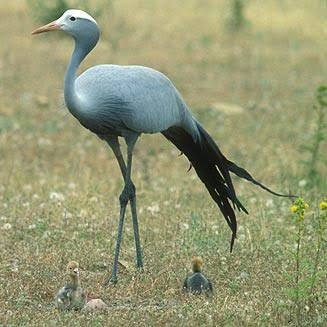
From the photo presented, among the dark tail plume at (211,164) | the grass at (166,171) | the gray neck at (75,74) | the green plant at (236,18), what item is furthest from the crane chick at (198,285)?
the green plant at (236,18)

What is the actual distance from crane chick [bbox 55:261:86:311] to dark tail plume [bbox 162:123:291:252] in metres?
1.71

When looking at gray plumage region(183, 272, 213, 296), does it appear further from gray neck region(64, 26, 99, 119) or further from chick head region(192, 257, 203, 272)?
gray neck region(64, 26, 99, 119)

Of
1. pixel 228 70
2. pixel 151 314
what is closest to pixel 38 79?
pixel 228 70

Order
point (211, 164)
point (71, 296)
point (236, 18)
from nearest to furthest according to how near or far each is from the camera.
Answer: point (71, 296) < point (211, 164) < point (236, 18)

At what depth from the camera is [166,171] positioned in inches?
453

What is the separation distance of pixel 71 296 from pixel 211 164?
1.93 m

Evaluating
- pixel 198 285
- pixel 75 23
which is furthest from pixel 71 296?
pixel 75 23

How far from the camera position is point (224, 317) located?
5895mm

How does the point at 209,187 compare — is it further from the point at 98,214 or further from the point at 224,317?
the point at 224,317

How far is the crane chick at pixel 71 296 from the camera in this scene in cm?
615

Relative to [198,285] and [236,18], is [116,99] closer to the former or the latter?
[198,285]

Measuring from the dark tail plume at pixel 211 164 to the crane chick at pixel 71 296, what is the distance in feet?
5.62

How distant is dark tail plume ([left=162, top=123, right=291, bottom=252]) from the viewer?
767 centimetres

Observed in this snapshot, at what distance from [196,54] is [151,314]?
12.2 meters
